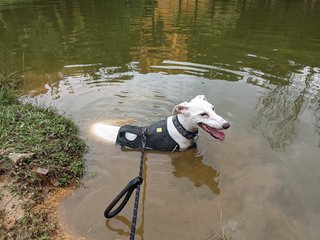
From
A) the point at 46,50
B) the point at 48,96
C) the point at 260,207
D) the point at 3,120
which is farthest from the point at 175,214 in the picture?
the point at 46,50

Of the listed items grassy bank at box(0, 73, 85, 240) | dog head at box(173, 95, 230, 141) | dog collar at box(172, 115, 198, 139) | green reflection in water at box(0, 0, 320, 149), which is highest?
dog head at box(173, 95, 230, 141)

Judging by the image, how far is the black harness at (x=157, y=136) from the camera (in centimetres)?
554

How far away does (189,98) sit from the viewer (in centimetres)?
794

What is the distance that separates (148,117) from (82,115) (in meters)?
1.47

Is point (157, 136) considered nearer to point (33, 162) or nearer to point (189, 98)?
point (33, 162)

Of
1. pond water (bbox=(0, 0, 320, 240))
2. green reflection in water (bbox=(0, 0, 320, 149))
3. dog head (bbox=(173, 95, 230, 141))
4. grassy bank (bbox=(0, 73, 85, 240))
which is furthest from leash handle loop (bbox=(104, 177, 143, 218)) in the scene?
green reflection in water (bbox=(0, 0, 320, 149))

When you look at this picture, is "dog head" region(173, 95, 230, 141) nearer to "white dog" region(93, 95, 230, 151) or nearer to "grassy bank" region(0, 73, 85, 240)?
"white dog" region(93, 95, 230, 151)

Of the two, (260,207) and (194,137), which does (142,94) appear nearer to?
(194,137)

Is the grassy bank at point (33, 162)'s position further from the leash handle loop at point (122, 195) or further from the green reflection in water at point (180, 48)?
the green reflection in water at point (180, 48)

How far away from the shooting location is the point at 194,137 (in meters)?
5.66

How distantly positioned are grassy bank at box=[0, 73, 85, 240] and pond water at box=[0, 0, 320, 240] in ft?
1.00

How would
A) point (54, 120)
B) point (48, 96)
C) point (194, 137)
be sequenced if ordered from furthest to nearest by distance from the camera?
1. point (48, 96)
2. point (54, 120)
3. point (194, 137)

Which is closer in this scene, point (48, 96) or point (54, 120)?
point (54, 120)

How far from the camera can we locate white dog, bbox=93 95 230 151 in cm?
518
